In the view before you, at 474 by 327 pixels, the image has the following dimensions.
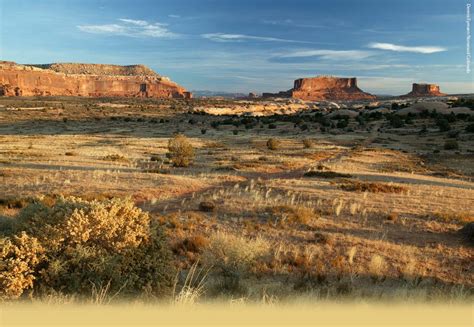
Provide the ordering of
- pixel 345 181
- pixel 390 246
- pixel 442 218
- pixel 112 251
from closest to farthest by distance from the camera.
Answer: pixel 112 251 < pixel 390 246 < pixel 442 218 < pixel 345 181

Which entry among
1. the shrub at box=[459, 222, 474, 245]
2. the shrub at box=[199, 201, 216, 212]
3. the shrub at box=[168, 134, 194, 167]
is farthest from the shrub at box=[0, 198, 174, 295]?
the shrub at box=[168, 134, 194, 167]

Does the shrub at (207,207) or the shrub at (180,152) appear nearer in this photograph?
the shrub at (207,207)

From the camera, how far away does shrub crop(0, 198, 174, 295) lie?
6.31 meters

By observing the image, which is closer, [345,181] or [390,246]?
[390,246]

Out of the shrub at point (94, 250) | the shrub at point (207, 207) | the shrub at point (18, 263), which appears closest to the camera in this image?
the shrub at point (18, 263)

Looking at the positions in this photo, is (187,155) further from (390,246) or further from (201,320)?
(201,320)

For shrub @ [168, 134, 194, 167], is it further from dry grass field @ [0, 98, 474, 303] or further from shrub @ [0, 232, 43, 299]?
shrub @ [0, 232, 43, 299]

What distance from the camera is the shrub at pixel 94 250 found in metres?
6.31

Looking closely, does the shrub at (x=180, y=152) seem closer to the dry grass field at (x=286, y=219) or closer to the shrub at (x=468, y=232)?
the dry grass field at (x=286, y=219)

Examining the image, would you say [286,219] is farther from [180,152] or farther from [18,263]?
[180,152]

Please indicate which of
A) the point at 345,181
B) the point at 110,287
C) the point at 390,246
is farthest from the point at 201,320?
the point at 345,181

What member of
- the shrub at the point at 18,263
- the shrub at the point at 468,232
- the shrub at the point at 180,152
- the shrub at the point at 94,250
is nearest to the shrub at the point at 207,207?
the shrub at the point at 94,250

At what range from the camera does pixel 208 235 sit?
11.2 m

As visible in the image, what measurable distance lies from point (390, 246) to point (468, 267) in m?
1.71
